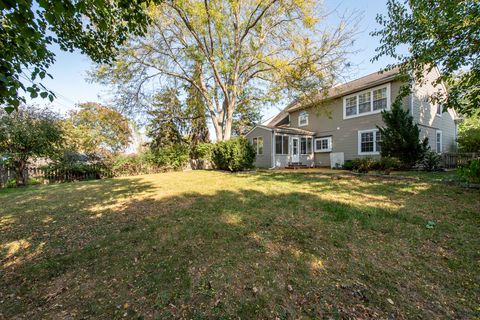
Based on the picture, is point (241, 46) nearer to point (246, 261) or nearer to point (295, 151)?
point (295, 151)

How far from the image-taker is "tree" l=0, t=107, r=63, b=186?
923 centimetres

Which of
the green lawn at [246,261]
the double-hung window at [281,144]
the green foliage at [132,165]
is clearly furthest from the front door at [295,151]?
the green lawn at [246,261]

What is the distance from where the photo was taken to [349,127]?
1419cm

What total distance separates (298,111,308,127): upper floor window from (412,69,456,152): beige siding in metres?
7.00

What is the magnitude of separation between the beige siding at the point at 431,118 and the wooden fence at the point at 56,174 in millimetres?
18684

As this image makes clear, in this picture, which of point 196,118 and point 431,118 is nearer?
point 431,118

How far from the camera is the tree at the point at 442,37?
5.20 metres

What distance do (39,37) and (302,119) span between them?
17.4m

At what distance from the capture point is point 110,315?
188 centimetres

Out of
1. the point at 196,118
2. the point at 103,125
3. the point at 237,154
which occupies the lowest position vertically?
the point at 237,154

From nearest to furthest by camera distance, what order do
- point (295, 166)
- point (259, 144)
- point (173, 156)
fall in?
point (173, 156) < point (295, 166) < point (259, 144)

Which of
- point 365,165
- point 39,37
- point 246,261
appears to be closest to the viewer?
point 39,37

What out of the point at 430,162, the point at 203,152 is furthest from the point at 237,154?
the point at 430,162

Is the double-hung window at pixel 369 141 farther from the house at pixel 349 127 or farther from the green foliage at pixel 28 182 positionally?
the green foliage at pixel 28 182
